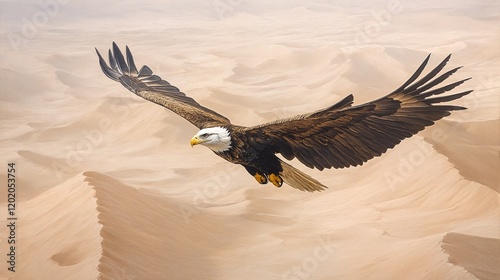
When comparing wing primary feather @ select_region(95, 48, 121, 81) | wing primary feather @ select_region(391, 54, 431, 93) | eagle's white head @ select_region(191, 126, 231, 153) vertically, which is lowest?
wing primary feather @ select_region(391, 54, 431, 93)

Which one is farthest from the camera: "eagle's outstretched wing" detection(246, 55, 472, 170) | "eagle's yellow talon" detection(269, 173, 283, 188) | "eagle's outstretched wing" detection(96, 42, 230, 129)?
"eagle's outstretched wing" detection(96, 42, 230, 129)

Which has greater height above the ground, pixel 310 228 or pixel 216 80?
pixel 216 80

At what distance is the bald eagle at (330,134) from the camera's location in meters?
3.80

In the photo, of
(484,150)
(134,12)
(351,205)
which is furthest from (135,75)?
(134,12)

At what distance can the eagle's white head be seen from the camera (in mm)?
4164

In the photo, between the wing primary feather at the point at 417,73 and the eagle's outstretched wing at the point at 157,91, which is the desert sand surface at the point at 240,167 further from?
the wing primary feather at the point at 417,73

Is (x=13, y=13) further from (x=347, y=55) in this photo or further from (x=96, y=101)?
(x=347, y=55)

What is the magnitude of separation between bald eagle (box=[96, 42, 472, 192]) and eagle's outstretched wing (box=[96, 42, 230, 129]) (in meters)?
0.21

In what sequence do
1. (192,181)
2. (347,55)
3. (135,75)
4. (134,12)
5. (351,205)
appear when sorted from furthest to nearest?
(134,12) < (347,55) < (192,181) < (351,205) < (135,75)

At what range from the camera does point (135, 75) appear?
5867 millimetres

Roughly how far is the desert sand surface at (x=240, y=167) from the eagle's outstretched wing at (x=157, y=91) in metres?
1.87

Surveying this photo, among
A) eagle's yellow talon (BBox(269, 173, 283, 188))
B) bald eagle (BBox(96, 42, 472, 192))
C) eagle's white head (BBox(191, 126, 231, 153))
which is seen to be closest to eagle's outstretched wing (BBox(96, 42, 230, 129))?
bald eagle (BBox(96, 42, 472, 192))

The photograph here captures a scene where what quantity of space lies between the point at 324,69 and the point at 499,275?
13288 millimetres

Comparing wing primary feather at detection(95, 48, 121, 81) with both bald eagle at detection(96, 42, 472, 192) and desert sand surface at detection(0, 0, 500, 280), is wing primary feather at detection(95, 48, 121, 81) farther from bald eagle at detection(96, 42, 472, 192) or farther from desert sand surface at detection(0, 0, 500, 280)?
desert sand surface at detection(0, 0, 500, 280)
